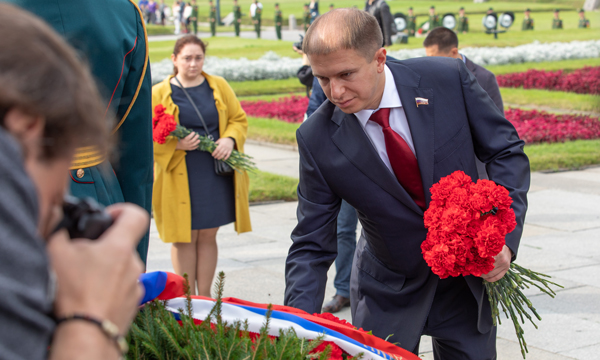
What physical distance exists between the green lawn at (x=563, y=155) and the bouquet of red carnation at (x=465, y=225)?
28.1 feet

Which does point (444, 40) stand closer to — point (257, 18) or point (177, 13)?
point (257, 18)

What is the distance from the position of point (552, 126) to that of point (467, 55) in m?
11.9

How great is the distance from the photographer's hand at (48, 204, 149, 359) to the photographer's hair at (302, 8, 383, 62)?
1784 millimetres

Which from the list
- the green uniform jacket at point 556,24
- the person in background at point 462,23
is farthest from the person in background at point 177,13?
the green uniform jacket at point 556,24

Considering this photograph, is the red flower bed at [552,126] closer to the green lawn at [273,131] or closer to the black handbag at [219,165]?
the green lawn at [273,131]

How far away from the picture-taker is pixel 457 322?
282 cm

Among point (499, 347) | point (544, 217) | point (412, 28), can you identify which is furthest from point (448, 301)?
point (412, 28)

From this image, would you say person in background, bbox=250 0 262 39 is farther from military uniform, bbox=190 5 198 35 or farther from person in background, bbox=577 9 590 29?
person in background, bbox=577 9 590 29

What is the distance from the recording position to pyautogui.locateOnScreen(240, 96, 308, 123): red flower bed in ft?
52.9

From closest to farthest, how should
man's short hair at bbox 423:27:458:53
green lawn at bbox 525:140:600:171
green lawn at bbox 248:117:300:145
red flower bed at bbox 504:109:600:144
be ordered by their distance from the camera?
man's short hair at bbox 423:27:458:53
green lawn at bbox 525:140:600:171
red flower bed at bbox 504:109:600:144
green lawn at bbox 248:117:300:145

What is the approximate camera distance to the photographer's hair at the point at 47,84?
31.2 inches

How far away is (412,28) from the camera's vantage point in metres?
41.1

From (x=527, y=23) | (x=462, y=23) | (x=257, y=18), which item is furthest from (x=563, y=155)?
(x=257, y=18)

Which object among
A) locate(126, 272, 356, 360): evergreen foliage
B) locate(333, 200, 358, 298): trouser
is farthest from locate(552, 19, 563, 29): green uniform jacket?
locate(126, 272, 356, 360): evergreen foliage
